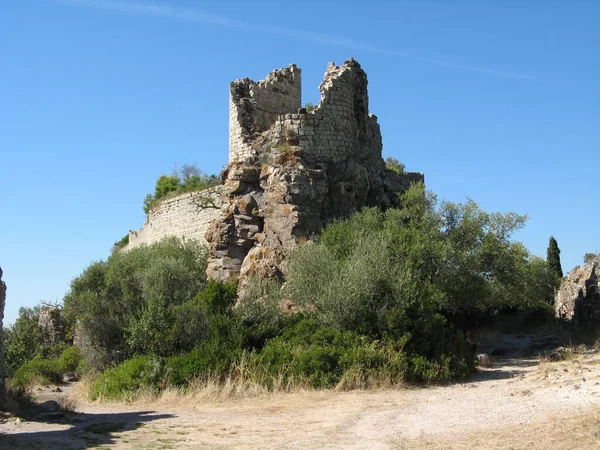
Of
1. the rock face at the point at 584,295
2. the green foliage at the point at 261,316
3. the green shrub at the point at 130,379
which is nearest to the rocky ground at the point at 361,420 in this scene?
the green shrub at the point at 130,379

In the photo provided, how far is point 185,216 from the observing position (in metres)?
28.7

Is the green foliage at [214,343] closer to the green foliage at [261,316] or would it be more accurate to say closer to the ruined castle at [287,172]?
the green foliage at [261,316]

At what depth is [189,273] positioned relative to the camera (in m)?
22.9

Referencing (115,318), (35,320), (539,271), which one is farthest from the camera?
(539,271)

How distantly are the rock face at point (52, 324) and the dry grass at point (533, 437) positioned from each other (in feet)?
73.4

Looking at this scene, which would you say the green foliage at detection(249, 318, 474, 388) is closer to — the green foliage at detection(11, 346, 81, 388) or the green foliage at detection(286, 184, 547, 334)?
the green foliage at detection(286, 184, 547, 334)

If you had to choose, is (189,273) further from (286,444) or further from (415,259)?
(286,444)

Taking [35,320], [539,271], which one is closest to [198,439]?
[35,320]

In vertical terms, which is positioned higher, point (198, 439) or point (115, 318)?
point (115, 318)

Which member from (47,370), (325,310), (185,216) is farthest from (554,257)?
(47,370)

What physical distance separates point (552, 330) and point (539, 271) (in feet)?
33.6

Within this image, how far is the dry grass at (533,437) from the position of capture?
29.9 feet

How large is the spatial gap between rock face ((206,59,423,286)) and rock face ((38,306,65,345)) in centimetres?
989

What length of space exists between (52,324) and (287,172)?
45.4 feet
